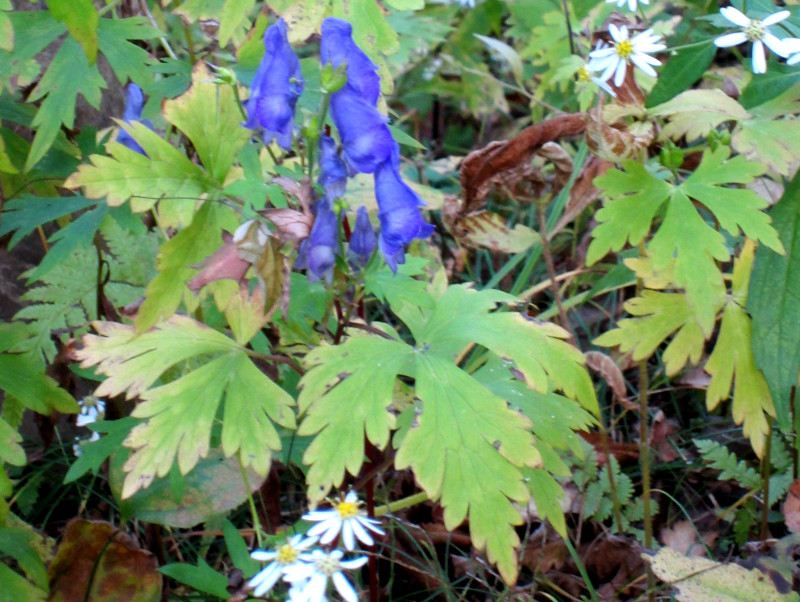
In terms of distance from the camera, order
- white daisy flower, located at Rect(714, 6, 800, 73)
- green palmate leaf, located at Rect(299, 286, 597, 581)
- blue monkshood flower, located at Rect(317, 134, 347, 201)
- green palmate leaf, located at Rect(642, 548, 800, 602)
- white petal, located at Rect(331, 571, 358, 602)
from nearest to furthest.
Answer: white petal, located at Rect(331, 571, 358, 602) < green palmate leaf, located at Rect(299, 286, 597, 581) < blue monkshood flower, located at Rect(317, 134, 347, 201) < green palmate leaf, located at Rect(642, 548, 800, 602) < white daisy flower, located at Rect(714, 6, 800, 73)

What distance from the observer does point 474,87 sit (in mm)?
3234

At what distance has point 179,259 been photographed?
48.3 inches

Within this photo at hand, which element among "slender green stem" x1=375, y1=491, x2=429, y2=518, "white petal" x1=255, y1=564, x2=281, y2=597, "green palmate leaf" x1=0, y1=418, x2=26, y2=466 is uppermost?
"white petal" x1=255, y1=564, x2=281, y2=597

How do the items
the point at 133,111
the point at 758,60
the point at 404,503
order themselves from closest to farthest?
1. the point at 758,60
2. the point at 404,503
3. the point at 133,111

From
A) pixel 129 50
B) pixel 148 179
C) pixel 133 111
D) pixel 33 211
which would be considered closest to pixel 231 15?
pixel 129 50

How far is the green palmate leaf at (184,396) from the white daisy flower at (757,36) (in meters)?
1.15

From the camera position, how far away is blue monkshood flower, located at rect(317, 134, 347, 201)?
1.23 m

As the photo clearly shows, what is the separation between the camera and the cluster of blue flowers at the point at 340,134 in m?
1.20

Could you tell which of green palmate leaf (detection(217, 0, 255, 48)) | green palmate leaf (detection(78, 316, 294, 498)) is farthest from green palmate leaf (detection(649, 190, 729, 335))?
green palmate leaf (detection(217, 0, 255, 48))

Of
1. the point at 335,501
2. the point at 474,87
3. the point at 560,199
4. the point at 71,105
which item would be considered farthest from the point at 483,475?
the point at 474,87

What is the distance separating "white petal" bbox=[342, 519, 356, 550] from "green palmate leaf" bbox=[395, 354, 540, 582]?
130 mm

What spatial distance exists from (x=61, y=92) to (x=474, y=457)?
3.67 feet

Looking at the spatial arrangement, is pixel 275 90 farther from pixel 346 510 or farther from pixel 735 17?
pixel 735 17

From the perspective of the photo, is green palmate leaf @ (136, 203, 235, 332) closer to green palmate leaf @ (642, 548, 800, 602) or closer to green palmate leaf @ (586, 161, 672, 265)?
green palmate leaf @ (586, 161, 672, 265)
